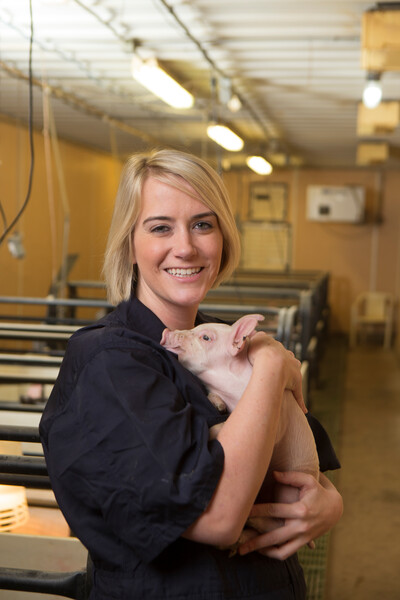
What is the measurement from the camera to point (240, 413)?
101 centimetres

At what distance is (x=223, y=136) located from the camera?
18.2 feet

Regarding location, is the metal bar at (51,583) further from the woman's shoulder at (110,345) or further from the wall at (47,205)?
the wall at (47,205)

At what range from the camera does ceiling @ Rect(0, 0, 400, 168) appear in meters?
3.95

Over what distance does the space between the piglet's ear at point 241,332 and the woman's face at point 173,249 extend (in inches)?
4.7

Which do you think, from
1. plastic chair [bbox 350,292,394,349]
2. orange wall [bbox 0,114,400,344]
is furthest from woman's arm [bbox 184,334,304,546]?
plastic chair [bbox 350,292,394,349]

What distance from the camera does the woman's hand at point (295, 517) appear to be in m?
1.12

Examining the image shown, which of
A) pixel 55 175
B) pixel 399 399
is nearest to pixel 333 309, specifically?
pixel 399 399

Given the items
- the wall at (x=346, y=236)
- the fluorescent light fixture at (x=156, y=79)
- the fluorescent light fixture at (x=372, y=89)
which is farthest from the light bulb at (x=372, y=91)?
the wall at (x=346, y=236)

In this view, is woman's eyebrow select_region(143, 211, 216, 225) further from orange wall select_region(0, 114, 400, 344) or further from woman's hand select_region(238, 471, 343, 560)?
orange wall select_region(0, 114, 400, 344)

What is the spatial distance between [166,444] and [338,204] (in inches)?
417

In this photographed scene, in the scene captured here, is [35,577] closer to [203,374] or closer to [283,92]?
[203,374]

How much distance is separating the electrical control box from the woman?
1015 centimetres

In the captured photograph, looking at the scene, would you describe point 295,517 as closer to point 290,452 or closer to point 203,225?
point 290,452

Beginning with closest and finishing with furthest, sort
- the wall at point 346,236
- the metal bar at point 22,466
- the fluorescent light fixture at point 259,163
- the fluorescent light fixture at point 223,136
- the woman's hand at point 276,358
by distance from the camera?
the woman's hand at point 276,358 < the metal bar at point 22,466 < the fluorescent light fixture at point 223,136 < the fluorescent light fixture at point 259,163 < the wall at point 346,236
